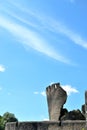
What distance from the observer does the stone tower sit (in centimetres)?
2003

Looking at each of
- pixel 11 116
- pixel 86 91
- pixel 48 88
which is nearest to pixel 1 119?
pixel 11 116

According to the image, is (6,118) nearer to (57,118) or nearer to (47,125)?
(57,118)

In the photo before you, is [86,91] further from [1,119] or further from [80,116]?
[1,119]

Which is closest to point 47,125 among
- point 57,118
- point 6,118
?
point 57,118

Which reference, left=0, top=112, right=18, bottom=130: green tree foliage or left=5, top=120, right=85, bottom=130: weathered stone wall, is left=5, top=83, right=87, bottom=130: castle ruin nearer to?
left=5, top=120, right=85, bottom=130: weathered stone wall

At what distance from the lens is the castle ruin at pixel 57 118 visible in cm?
1839

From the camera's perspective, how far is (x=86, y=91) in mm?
17297

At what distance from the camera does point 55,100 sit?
66.8 ft

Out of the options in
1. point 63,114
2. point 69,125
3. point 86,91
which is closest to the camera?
point 86,91

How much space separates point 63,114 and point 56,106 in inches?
20.8

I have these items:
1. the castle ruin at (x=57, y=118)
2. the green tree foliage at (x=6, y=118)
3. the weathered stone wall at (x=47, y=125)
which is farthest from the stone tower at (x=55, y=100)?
the green tree foliage at (x=6, y=118)

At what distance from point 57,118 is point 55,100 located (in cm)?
95

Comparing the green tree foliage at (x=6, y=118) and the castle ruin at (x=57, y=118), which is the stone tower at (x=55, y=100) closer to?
the castle ruin at (x=57, y=118)

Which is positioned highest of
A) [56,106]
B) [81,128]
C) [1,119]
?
[1,119]
